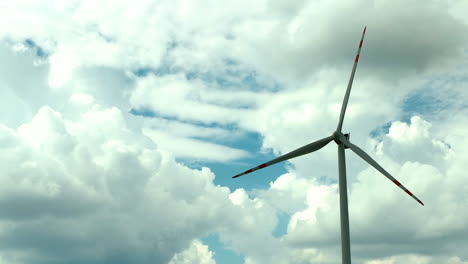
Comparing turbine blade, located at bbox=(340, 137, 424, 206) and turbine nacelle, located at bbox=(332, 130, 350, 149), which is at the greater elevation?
turbine nacelle, located at bbox=(332, 130, 350, 149)

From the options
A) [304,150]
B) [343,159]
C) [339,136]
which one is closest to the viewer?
[343,159]

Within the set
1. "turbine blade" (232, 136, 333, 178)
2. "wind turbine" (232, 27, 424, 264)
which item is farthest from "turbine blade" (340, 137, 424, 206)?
"turbine blade" (232, 136, 333, 178)

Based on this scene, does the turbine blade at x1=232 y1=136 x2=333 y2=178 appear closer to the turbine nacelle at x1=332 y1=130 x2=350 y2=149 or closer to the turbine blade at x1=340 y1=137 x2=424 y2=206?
the turbine nacelle at x1=332 y1=130 x2=350 y2=149

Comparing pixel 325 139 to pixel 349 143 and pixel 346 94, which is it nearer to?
pixel 349 143

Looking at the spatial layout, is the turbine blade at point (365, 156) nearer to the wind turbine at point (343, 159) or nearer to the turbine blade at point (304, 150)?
the wind turbine at point (343, 159)

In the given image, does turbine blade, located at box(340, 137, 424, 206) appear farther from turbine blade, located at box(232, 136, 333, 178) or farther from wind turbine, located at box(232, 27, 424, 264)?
turbine blade, located at box(232, 136, 333, 178)

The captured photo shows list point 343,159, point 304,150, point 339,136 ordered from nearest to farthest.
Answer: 1. point 343,159
2. point 339,136
3. point 304,150

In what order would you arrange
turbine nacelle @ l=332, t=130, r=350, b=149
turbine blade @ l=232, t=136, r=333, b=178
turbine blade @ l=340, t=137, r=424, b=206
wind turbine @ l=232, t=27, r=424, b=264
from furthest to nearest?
turbine blade @ l=232, t=136, r=333, b=178
turbine nacelle @ l=332, t=130, r=350, b=149
turbine blade @ l=340, t=137, r=424, b=206
wind turbine @ l=232, t=27, r=424, b=264

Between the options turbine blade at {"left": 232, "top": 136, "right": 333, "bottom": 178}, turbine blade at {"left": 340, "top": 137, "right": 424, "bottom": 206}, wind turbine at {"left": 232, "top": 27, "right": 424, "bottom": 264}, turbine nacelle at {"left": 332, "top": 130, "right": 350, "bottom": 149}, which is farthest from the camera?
turbine blade at {"left": 232, "top": 136, "right": 333, "bottom": 178}

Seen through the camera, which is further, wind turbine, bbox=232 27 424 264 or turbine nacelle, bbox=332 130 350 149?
turbine nacelle, bbox=332 130 350 149

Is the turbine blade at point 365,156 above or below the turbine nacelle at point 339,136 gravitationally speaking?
below

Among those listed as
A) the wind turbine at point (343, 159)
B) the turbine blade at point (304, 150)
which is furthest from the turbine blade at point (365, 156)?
the turbine blade at point (304, 150)

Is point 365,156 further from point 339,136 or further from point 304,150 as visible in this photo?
point 304,150

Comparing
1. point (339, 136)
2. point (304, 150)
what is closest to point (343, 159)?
point (339, 136)
